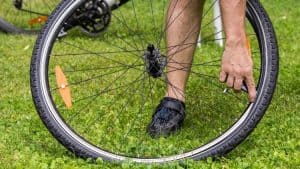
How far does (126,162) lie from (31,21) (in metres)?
4.12

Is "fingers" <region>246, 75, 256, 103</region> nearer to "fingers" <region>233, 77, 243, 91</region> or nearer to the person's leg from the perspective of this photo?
"fingers" <region>233, 77, 243, 91</region>

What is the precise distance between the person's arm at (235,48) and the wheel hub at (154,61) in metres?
0.42

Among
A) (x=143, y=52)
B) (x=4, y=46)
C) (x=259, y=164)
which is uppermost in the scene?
(x=143, y=52)

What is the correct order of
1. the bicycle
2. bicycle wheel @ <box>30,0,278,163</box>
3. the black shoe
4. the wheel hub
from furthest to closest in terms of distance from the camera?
1. the bicycle
2. the black shoe
3. the wheel hub
4. bicycle wheel @ <box>30,0,278,163</box>

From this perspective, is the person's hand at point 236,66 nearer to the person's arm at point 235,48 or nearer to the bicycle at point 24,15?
the person's arm at point 235,48

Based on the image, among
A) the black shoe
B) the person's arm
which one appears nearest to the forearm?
the person's arm

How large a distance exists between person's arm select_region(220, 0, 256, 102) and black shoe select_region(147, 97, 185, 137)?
23.1 inches

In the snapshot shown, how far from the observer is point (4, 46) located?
21.2 feet

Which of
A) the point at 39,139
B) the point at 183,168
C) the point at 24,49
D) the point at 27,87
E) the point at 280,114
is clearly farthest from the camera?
the point at 24,49

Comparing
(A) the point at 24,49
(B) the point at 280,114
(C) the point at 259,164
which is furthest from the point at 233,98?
(A) the point at 24,49

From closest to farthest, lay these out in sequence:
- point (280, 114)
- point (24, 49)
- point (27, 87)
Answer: point (280, 114)
point (27, 87)
point (24, 49)

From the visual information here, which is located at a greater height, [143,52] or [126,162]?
[143,52]

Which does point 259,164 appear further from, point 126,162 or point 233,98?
point 233,98

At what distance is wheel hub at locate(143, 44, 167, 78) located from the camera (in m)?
3.66
